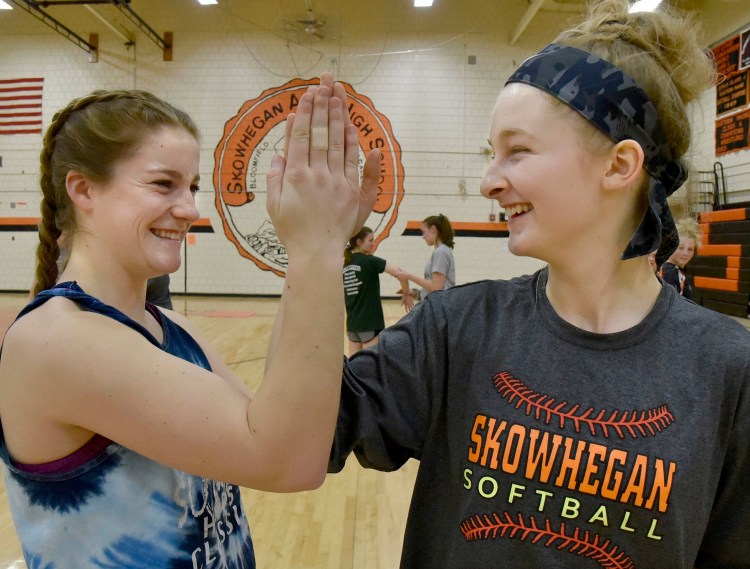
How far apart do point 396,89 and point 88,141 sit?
1104cm

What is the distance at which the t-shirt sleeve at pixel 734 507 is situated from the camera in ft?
3.06

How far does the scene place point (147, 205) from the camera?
110cm

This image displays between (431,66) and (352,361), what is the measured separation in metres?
11.5

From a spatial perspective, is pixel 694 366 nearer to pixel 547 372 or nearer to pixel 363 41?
pixel 547 372

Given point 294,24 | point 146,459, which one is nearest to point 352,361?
point 146,459

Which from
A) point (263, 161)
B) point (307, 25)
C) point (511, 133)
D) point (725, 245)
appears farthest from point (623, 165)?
point (263, 161)

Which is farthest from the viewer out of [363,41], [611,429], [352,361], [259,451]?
[363,41]

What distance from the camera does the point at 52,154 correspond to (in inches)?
48.7

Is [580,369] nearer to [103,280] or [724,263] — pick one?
[103,280]

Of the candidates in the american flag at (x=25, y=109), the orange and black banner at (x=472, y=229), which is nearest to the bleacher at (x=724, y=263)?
the orange and black banner at (x=472, y=229)

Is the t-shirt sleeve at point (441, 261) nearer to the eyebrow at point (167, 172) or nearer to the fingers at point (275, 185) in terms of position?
the eyebrow at point (167, 172)

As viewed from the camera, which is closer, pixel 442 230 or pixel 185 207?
pixel 185 207

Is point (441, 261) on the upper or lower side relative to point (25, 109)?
lower

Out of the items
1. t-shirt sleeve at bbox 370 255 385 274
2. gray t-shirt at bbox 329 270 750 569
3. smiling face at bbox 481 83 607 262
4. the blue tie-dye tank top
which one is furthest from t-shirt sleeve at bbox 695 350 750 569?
t-shirt sleeve at bbox 370 255 385 274
